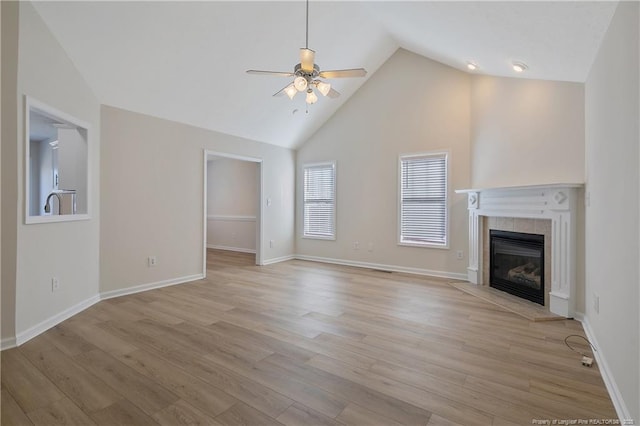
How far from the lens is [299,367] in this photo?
239cm

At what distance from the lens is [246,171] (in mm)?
8633

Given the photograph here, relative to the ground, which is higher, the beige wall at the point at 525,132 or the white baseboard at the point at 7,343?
the beige wall at the point at 525,132

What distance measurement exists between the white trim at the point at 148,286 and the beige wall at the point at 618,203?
5.19 m

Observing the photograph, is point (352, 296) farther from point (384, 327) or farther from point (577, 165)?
point (577, 165)

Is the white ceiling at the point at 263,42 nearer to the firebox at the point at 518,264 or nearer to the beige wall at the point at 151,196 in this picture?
the beige wall at the point at 151,196

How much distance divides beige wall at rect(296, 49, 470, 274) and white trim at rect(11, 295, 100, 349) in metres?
4.32

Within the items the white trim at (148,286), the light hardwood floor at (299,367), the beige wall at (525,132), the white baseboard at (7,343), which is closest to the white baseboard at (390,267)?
the light hardwood floor at (299,367)

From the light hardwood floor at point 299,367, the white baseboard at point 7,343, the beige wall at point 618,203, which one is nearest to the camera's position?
the beige wall at point 618,203

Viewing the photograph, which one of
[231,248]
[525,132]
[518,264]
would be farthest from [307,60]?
[231,248]

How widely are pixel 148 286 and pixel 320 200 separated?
3.82m

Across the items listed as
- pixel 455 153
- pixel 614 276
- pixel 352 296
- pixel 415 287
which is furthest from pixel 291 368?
pixel 455 153

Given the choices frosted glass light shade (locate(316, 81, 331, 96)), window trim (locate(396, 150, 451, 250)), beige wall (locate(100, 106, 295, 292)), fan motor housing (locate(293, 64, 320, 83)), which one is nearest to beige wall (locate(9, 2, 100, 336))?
beige wall (locate(100, 106, 295, 292))

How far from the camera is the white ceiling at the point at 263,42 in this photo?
2732 mm

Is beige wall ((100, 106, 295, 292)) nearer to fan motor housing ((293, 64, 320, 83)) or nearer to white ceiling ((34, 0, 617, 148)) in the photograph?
white ceiling ((34, 0, 617, 148))
